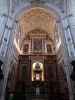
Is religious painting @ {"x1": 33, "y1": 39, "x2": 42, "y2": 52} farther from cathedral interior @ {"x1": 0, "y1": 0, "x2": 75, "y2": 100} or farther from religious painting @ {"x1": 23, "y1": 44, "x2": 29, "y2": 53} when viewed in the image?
religious painting @ {"x1": 23, "y1": 44, "x2": 29, "y2": 53}

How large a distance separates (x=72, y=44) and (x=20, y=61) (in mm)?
7983

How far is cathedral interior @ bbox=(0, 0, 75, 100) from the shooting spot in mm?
12391

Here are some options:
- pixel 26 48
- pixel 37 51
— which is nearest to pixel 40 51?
pixel 37 51

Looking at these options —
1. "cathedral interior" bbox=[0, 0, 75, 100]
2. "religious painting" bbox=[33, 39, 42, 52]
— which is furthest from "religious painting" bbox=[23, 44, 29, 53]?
"religious painting" bbox=[33, 39, 42, 52]

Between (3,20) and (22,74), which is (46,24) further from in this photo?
(3,20)

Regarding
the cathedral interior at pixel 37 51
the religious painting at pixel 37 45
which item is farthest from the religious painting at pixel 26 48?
the religious painting at pixel 37 45

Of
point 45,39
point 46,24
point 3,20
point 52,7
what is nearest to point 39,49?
point 45,39

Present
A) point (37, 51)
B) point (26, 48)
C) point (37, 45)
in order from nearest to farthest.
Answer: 1. point (37, 51)
2. point (26, 48)
3. point (37, 45)

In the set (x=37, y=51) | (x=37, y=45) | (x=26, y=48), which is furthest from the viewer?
(x=37, y=45)

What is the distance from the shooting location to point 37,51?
20.5m

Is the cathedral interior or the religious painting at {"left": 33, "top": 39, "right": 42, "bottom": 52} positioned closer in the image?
the cathedral interior

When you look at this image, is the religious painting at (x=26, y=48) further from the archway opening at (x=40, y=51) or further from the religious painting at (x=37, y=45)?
the religious painting at (x=37, y=45)

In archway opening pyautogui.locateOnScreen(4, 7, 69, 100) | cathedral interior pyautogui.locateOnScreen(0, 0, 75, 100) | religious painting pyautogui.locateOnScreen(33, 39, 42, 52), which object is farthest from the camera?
religious painting pyautogui.locateOnScreen(33, 39, 42, 52)

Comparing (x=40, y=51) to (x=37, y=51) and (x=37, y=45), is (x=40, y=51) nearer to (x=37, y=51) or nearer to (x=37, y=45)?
(x=37, y=51)
